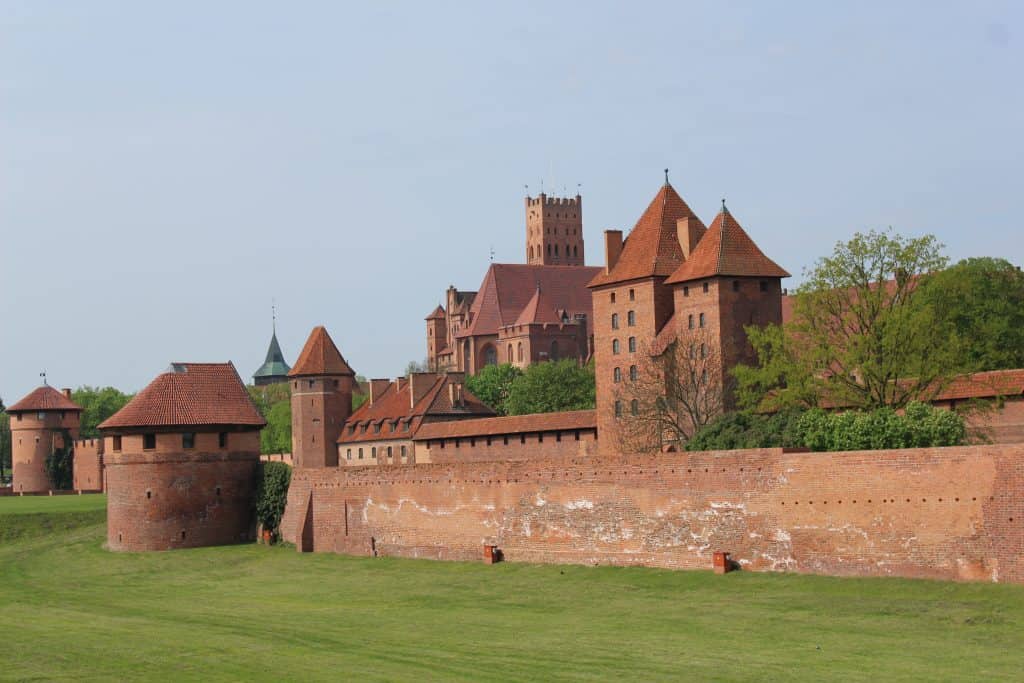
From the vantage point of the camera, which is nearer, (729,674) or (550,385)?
(729,674)

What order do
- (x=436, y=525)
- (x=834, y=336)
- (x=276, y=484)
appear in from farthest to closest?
(x=276, y=484), (x=834, y=336), (x=436, y=525)

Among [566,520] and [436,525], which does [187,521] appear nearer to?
[436,525]

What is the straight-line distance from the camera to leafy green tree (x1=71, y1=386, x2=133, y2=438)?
145m

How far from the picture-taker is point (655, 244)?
60219mm

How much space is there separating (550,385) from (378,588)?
181 feet

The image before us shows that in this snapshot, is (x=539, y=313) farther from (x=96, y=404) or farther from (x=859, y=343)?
(x=859, y=343)

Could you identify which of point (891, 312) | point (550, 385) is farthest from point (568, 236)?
point (891, 312)

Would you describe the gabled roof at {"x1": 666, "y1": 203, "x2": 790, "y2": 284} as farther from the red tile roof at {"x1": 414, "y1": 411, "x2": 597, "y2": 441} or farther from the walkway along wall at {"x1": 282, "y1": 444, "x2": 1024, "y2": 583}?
the walkway along wall at {"x1": 282, "y1": 444, "x2": 1024, "y2": 583}

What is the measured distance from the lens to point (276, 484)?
57.7 metres

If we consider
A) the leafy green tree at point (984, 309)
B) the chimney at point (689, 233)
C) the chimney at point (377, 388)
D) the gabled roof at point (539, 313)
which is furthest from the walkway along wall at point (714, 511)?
the gabled roof at point (539, 313)

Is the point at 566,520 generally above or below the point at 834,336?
below

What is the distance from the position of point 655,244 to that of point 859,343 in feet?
42.8

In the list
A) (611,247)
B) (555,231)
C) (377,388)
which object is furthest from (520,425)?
(555,231)

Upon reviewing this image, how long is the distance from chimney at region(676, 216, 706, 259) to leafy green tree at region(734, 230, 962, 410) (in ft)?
20.8
